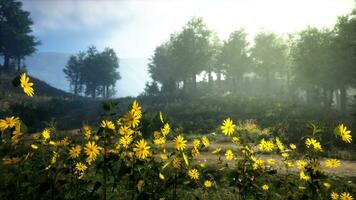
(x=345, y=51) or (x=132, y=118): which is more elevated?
(x=345, y=51)

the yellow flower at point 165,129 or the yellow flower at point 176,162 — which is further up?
the yellow flower at point 165,129

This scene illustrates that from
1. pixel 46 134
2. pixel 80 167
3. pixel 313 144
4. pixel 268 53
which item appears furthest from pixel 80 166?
pixel 268 53

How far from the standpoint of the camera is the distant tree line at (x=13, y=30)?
53.2 meters

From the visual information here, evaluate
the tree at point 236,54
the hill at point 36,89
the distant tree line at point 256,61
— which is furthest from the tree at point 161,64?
the hill at point 36,89

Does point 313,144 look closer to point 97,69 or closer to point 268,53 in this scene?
point 268,53

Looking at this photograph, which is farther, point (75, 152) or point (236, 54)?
point (236, 54)

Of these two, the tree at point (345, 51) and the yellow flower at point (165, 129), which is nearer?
the yellow flower at point (165, 129)

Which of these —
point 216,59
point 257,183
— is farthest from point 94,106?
point 257,183

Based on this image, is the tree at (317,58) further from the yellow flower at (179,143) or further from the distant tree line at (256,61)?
the yellow flower at (179,143)

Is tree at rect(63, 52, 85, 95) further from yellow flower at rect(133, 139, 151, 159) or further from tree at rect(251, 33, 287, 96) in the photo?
yellow flower at rect(133, 139, 151, 159)

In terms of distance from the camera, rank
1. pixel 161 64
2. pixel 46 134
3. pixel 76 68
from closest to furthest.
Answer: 1. pixel 46 134
2. pixel 161 64
3. pixel 76 68

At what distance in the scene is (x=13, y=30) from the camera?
2087 inches

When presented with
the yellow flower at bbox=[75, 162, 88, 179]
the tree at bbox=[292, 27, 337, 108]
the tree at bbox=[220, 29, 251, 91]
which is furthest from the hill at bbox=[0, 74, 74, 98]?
the yellow flower at bbox=[75, 162, 88, 179]

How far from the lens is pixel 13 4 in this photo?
54.2m
